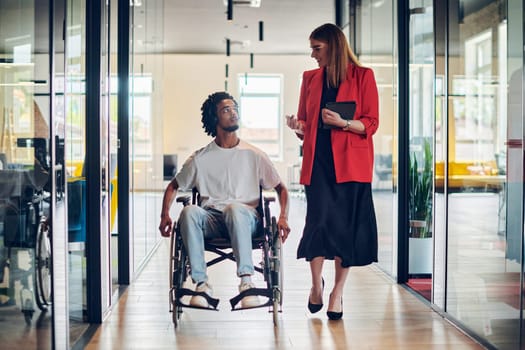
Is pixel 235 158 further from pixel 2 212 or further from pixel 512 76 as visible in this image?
pixel 2 212

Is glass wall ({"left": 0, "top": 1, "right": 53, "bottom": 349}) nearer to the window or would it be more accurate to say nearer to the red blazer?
the red blazer

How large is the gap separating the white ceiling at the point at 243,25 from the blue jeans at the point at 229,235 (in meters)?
5.83

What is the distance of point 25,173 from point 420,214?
2883 millimetres

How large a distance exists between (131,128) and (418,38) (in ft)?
6.39

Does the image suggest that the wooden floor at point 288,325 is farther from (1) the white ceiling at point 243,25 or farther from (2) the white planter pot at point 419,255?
(1) the white ceiling at point 243,25

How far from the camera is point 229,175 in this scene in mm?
3512

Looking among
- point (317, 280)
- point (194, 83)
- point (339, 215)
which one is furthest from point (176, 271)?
point (194, 83)

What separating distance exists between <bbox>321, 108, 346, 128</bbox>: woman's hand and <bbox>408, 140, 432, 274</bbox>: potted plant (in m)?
1.28

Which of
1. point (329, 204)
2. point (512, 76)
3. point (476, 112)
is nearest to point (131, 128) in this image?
point (329, 204)

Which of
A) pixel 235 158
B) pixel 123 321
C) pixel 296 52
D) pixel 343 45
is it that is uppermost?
pixel 296 52

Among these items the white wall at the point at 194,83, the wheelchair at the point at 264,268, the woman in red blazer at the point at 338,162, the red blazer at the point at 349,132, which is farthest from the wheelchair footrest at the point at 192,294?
the white wall at the point at 194,83

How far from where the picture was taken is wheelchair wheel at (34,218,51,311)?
2296mm

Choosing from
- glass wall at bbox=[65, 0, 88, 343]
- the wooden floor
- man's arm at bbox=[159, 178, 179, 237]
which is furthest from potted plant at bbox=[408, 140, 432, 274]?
glass wall at bbox=[65, 0, 88, 343]

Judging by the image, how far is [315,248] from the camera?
3.44 meters
